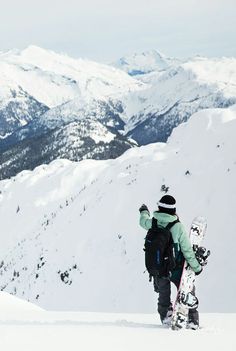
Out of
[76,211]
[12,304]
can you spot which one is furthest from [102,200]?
[12,304]

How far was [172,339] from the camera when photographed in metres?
8.66

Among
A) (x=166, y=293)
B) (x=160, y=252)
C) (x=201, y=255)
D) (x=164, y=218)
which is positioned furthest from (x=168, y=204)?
(x=166, y=293)

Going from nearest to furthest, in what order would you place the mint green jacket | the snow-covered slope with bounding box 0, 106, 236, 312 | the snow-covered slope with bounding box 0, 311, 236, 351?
the snow-covered slope with bounding box 0, 311, 236, 351, the mint green jacket, the snow-covered slope with bounding box 0, 106, 236, 312

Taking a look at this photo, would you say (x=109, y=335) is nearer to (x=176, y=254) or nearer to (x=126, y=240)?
(x=176, y=254)

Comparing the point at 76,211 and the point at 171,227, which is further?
the point at 76,211

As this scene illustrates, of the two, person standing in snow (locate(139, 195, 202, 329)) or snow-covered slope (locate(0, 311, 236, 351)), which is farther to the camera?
person standing in snow (locate(139, 195, 202, 329))

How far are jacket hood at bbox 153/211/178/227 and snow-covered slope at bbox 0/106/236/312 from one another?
54.1 feet

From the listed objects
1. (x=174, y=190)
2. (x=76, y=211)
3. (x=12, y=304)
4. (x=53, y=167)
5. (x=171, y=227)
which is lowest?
(x=53, y=167)

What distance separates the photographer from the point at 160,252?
9.17m

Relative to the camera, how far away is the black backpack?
30.1 feet

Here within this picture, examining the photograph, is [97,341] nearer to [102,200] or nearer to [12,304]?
[12,304]

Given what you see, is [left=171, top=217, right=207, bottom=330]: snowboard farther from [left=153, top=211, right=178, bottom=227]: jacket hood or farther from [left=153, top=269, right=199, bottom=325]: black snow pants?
[left=153, top=211, right=178, bottom=227]: jacket hood

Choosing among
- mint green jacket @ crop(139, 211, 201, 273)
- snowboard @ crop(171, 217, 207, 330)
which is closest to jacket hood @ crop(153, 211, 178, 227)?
mint green jacket @ crop(139, 211, 201, 273)

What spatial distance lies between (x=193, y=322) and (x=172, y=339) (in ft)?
3.69
